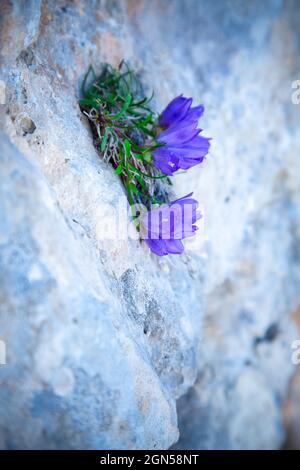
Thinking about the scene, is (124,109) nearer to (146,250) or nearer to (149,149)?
(149,149)

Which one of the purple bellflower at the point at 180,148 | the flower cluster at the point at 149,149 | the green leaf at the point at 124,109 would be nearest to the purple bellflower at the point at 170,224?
the flower cluster at the point at 149,149

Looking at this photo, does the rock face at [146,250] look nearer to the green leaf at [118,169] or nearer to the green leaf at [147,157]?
the green leaf at [118,169]

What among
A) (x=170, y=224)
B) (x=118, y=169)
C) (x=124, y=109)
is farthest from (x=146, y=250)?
(x=124, y=109)

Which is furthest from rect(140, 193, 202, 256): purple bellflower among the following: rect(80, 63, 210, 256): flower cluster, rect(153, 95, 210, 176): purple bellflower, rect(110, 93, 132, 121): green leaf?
rect(110, 93, 132, 121): green leaf

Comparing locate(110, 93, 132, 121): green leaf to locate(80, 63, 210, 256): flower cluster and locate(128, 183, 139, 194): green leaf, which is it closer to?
locate(80, 63, 210, 256): flower cluster

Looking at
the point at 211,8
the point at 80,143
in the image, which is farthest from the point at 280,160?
the point at 80,143

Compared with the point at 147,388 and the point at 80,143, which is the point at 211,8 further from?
the point at 147,388

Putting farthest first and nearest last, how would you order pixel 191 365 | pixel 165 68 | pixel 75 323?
pixel 165 68, pixel 191 365, pixel 75 323
